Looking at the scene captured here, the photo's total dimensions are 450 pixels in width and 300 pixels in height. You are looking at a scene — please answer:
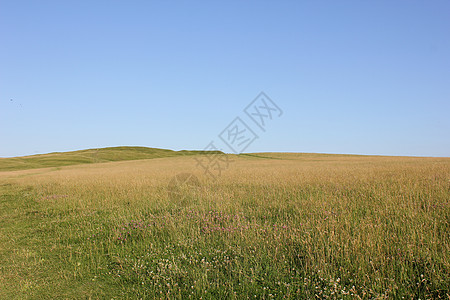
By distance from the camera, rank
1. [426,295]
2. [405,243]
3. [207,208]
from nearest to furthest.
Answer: [426,295]
[405,243]
[207,208]

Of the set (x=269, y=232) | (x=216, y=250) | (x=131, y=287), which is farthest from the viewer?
(x=269, y=232)

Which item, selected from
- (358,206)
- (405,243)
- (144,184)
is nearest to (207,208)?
(358,206)

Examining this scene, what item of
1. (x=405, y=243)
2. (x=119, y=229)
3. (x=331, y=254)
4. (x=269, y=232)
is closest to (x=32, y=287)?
(x=119, y=229)

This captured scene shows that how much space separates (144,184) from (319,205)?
962 centimetres

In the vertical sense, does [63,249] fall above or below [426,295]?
below

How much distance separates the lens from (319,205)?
7.54 m

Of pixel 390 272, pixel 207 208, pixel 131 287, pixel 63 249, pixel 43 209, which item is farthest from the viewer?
pixel 43 209

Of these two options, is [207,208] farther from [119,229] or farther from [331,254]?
[331,254]

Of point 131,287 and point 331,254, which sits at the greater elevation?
point 331,254

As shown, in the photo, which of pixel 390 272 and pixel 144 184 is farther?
pixel 144 184

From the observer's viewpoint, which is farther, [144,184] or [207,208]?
[144,184]

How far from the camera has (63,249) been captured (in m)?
6.33

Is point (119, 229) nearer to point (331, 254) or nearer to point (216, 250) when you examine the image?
point (216, 250)

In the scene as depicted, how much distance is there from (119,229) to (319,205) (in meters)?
5.65
